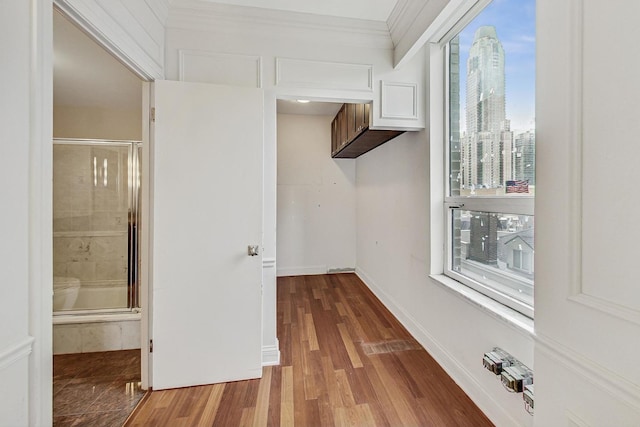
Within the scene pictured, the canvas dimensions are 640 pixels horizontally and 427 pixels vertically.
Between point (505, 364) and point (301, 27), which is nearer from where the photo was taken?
point (505, 364)

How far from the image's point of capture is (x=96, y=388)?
1.79m

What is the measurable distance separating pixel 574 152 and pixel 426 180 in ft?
4.92

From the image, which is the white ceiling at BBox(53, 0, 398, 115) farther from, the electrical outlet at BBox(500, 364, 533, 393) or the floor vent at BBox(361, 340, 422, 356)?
the floor vent at BBox(361, 340, 422, 356)

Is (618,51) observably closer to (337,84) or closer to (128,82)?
(337,84)

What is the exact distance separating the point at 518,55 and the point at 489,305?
1373 millimetres

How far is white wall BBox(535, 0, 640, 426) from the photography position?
2.02 ft

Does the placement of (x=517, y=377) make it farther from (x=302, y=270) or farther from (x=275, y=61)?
(x=302, y=270)

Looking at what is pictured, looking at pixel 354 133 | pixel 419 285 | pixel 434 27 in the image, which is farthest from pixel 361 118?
pixel 419 285

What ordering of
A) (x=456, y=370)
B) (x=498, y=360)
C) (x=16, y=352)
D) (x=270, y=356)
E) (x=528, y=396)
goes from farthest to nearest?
(x=270, y=356) < (x=456, y=370) < (x=498, y=360) < (x=528, y=396) < (x=16, y=352)

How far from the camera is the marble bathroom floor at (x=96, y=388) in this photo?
1570mm

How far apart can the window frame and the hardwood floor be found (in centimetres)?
69

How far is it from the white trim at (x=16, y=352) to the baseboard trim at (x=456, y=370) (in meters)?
2.06

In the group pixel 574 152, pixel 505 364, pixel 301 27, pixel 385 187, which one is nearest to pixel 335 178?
pixel 385 187

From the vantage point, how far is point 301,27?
77.7 inches
